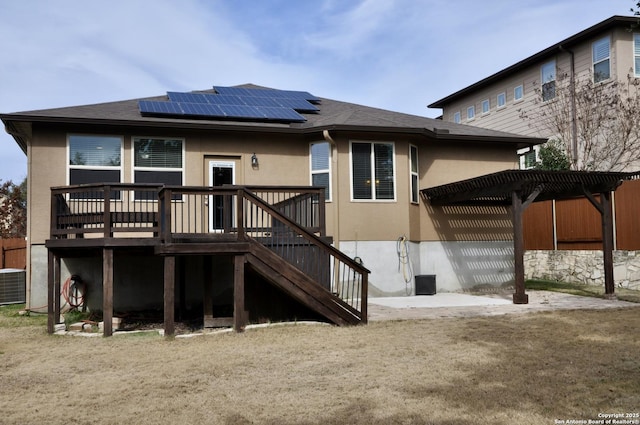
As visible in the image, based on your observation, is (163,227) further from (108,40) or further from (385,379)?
(108,40)

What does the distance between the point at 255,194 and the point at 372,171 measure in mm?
3454

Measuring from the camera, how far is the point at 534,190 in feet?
34.4

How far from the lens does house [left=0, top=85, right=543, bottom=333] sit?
9195 millimetres

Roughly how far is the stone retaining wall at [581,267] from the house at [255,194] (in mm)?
2060

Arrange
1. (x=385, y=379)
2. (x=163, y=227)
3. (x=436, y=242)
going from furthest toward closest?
(x=436, y=242) → (x=163, y=227) → (x=385, y=379)

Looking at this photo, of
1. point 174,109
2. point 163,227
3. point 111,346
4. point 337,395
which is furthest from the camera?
point 174,109

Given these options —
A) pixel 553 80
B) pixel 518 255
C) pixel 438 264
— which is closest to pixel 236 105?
pixel 438 264

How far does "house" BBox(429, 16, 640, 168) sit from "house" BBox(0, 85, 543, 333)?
3649 mm

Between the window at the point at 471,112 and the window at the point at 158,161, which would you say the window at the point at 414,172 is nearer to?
the window at the point at 158,161

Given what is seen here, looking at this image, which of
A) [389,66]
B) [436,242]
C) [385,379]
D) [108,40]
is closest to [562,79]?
[389,66]

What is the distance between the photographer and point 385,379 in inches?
207

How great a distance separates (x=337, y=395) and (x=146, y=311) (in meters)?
6.83

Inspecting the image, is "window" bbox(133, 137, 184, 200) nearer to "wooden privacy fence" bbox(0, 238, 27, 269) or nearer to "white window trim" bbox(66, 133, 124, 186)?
"white window trim" bbox(66, 133, 124, 186)

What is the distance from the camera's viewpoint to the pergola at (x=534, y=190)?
33.6 feet
